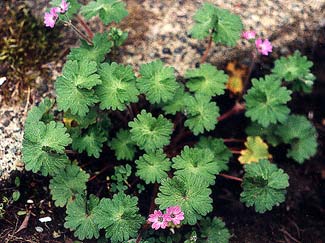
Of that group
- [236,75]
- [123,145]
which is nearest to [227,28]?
[236,75]

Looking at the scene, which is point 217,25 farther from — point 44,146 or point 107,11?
point 44,146

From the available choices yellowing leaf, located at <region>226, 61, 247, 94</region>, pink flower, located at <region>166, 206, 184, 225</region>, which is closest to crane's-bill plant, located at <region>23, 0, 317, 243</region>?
pink flower, located at <region>166, 206, 184, 225</region>

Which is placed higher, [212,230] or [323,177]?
[212,230]

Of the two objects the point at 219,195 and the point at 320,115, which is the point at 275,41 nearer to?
the point at 320,115

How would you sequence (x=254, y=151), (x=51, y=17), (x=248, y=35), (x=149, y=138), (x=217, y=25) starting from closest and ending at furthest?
(x=149, y=138), (x=51, y=17), (x=217, y=25), (x=248, y=35), (x=254, y=151)

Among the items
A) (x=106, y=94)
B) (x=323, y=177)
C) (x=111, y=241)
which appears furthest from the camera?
(x=323, y=177)

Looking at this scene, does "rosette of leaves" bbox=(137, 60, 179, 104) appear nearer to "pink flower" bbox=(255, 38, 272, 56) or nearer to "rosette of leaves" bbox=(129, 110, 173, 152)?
"rosette of leaves" bbox=(129, 110, 173, 152)

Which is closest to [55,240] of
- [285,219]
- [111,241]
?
[111,241]
